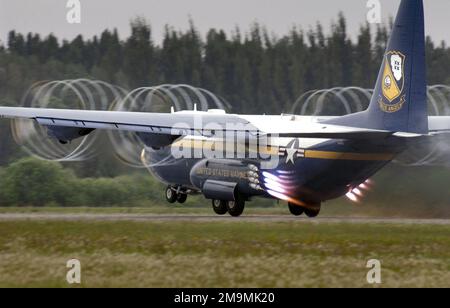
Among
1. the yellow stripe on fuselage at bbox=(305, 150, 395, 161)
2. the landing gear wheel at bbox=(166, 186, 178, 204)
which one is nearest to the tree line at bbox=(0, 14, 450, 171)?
the landing gear wheel at bbox=(166, 186, 178, 204)

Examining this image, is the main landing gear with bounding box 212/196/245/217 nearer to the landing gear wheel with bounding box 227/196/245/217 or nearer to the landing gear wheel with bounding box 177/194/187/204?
the landing gear wheel with bounding box 227/196/245/217

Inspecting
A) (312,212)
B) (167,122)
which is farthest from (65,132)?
(312,212)

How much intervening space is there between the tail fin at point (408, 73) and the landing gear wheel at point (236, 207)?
759cm

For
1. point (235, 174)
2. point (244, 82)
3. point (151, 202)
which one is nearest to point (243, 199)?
point (235, 174)

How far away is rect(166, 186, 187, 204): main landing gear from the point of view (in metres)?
43.1

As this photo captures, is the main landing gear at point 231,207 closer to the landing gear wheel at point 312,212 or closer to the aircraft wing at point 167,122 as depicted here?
the landing gear wheel at point 312,212

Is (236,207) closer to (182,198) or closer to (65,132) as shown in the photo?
(182,198)

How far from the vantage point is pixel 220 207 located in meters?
38.9

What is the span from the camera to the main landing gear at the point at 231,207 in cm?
3788

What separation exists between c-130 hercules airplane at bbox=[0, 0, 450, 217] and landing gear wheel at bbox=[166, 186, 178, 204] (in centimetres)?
207

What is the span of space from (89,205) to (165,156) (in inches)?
341

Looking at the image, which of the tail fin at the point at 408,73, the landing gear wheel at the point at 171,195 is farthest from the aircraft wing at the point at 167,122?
the landing gear wheel at the point at 171,195

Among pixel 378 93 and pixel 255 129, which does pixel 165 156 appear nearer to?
pixel 255 129

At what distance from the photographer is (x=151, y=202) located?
47.7 meters
